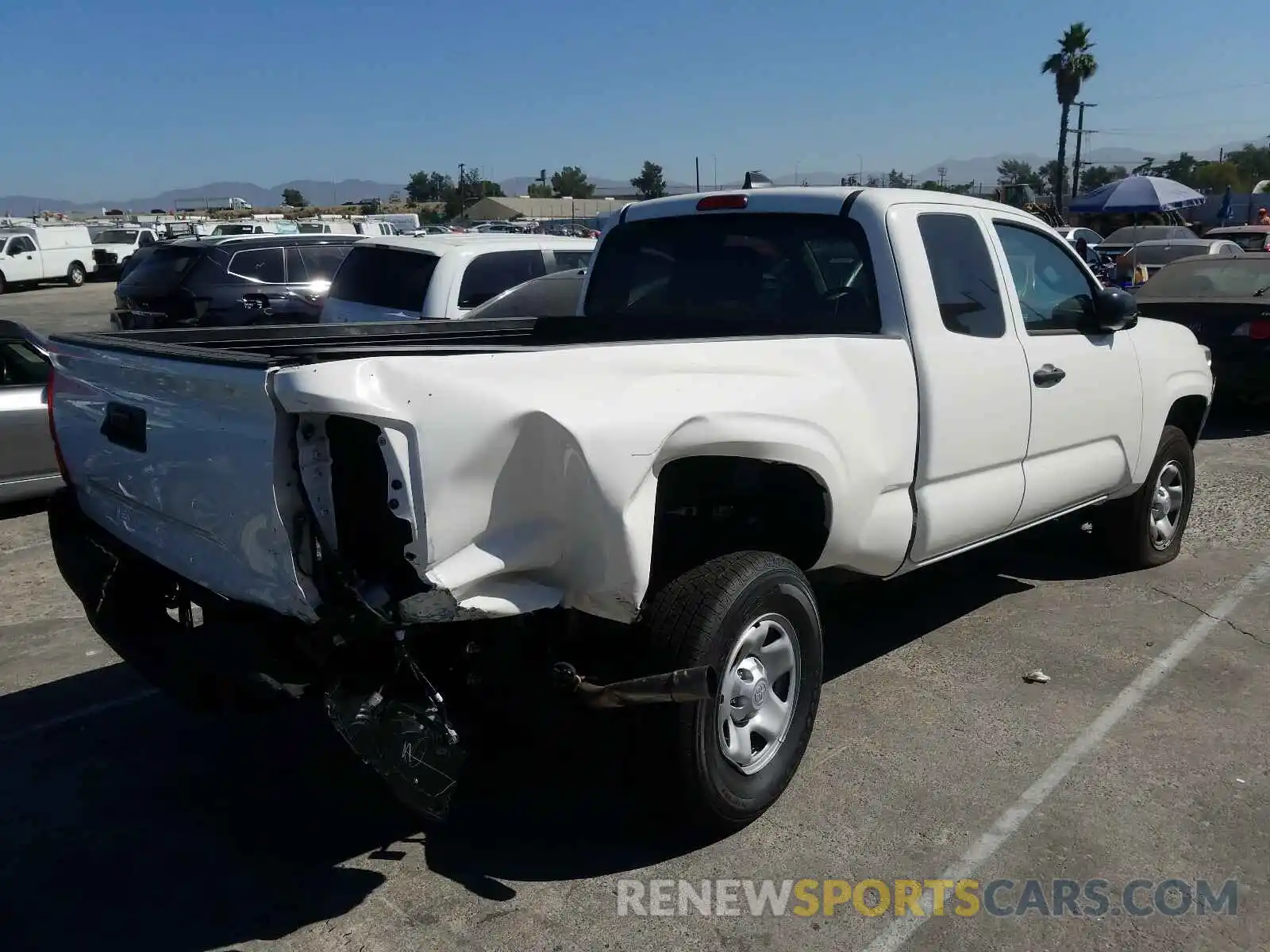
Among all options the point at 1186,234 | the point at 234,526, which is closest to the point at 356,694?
the point at 234,526

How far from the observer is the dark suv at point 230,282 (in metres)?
13.8

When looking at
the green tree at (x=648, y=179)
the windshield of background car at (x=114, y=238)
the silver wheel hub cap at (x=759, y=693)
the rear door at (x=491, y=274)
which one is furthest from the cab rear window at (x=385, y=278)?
the green tree at (x=648, y=179)

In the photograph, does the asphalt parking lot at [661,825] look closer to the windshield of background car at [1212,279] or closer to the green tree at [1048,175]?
the windshield of background car at [1212,279]

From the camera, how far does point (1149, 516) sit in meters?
6.27

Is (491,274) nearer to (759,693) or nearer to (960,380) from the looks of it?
(960,380)

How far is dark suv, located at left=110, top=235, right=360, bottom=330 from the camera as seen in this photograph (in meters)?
13.8

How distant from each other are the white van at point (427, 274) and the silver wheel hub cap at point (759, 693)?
528 cm

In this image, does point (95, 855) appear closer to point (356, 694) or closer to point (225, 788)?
point (225, 788)

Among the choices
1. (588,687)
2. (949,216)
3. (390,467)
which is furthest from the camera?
(949,216)

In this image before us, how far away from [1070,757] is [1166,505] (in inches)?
112

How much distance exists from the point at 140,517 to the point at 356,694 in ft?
3.57

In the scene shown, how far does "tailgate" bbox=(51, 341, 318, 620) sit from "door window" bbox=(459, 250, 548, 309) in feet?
16.2

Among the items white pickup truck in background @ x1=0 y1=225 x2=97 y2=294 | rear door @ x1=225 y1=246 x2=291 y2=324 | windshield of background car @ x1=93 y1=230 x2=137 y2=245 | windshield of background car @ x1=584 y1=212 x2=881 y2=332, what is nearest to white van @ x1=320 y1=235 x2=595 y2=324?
windshield of background car @ x1=584 y1=212 x2=881 y2=332

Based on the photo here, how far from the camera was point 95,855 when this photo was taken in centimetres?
363
